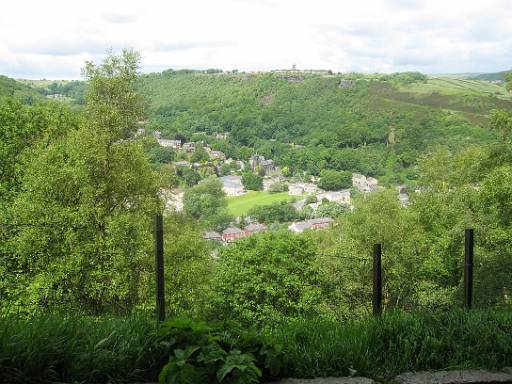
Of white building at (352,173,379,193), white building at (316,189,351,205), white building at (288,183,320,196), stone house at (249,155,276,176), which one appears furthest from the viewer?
stone house at (249,155,276,176)

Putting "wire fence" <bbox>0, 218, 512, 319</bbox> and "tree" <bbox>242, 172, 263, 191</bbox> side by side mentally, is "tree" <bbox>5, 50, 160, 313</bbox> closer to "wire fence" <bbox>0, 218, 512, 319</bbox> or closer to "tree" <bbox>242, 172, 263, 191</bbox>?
"wire fence" <bbox>0, 218, 512, 319</bbox>

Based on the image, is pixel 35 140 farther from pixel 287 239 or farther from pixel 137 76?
pixel 287 239

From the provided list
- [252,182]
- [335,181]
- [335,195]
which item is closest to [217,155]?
[252,182]

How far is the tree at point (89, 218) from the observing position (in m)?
13.1

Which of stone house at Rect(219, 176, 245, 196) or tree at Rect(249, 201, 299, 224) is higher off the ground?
stone house at Rect(219, 176, 245, 196)

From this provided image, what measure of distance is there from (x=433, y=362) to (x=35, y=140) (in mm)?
18480

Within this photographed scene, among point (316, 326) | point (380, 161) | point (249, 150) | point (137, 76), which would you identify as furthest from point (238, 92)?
point (316, 326)

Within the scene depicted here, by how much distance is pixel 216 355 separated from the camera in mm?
2951

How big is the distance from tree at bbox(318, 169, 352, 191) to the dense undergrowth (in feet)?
348

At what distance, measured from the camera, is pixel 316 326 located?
4.02m

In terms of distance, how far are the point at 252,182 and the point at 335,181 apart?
1861cm

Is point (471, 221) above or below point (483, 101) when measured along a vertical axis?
below

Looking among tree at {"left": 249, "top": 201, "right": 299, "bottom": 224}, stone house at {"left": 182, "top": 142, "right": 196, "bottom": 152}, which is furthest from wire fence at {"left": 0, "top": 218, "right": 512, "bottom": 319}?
stone house at {"left": 182, "top": 142, "right": 196, "bottom": 152}

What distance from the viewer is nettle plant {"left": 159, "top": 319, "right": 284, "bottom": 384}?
2.85 meters
